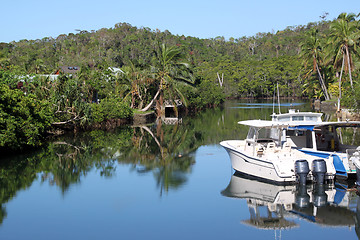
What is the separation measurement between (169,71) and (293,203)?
37789mm

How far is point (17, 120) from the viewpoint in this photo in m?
26.5

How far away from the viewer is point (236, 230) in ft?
44.7

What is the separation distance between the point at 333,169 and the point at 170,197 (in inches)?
269

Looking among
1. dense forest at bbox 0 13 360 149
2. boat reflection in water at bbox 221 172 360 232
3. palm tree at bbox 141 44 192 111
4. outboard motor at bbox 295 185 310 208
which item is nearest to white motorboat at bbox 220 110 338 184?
outboard motor at bbox 295 185 310 208

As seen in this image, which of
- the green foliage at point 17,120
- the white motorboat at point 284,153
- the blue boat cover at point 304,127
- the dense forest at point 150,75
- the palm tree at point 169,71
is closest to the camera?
the white motorboat at point 284,153

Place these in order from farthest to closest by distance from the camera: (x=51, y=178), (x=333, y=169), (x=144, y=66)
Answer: (x=144, y=66) < (x=51, y=178) < (x=333, y=169)

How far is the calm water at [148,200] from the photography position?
13672mm

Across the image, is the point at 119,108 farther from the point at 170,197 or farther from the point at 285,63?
the point at 285,63

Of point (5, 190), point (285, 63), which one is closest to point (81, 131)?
point (5, 190)

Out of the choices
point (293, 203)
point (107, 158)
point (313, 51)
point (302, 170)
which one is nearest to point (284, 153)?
point (302, 170)

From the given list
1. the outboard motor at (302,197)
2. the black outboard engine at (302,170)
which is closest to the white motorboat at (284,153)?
the black outboard engine at (302,170)

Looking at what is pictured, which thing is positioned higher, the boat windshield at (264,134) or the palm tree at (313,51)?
the palm tree at (313,51)

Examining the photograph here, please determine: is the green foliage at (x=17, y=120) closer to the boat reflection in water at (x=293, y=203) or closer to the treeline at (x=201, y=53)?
the boat reflection in water at (x=293, y=203)

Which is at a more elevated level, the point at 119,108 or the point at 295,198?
the point at 119,108
